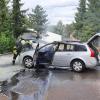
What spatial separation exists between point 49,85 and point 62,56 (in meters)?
4.95

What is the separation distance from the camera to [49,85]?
43.7 feet

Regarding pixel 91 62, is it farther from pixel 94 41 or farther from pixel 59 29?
pixel 59 29

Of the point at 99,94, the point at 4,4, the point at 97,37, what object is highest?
the point at 4,4

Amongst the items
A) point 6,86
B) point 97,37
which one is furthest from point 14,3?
point 6,86

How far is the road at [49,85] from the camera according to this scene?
11.1 meters

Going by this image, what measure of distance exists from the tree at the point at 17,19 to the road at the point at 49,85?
26777 mm

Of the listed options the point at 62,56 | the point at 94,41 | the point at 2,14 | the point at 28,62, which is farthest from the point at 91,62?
the point at 2,14

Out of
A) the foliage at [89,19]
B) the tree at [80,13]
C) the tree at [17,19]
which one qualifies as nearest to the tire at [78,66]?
the tree at [17,19]

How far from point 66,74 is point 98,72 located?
6.51 feet

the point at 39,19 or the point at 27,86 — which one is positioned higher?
the point at 39,19

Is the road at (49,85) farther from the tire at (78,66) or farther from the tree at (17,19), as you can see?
the tree at (17,19)

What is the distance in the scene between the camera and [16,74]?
53.4 feet

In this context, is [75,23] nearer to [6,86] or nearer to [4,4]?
[4,4]

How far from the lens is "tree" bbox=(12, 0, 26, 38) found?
1747 inches
